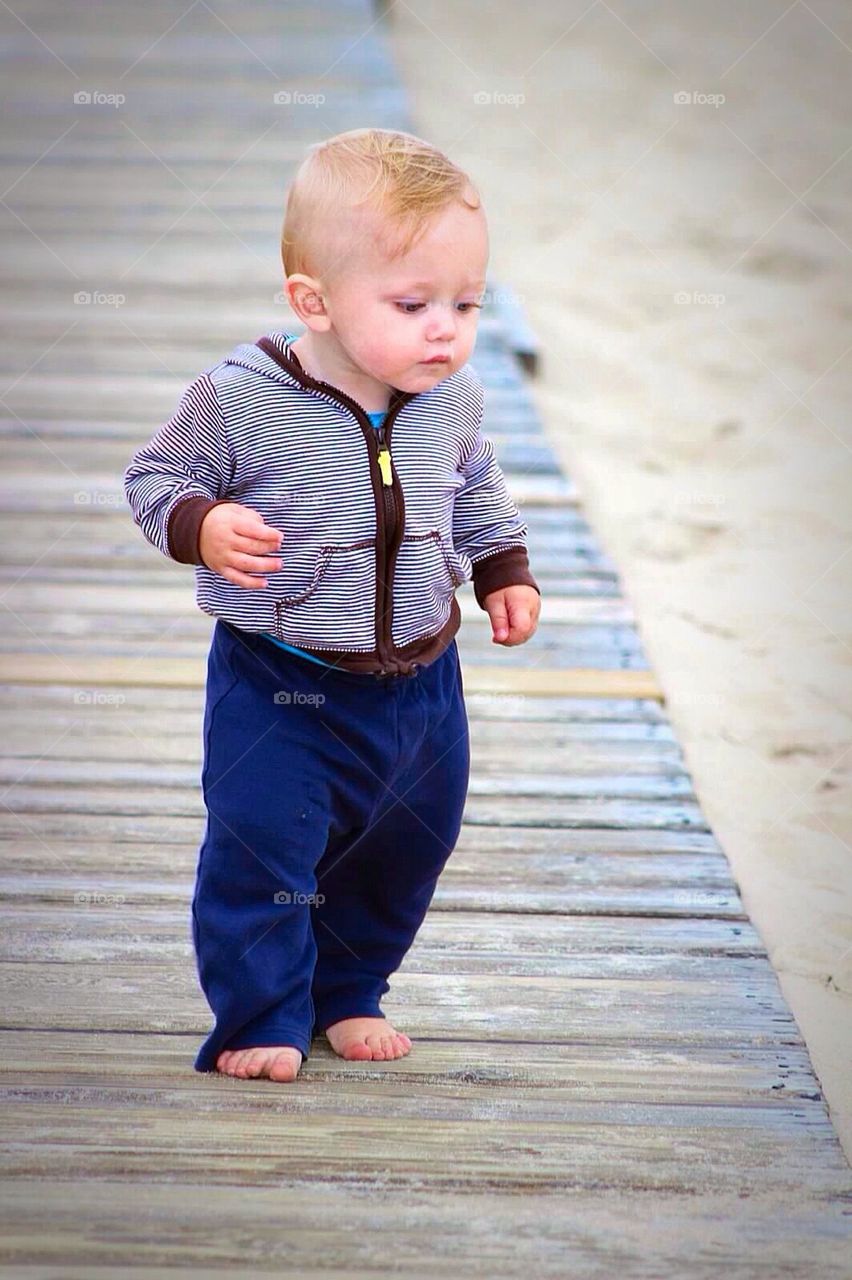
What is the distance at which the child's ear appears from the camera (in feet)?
6.08

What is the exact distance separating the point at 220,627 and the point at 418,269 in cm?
54

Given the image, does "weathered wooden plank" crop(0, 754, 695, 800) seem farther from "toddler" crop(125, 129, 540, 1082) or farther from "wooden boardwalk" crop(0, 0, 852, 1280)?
"toddler" crop(125, 129, 540, 1082)

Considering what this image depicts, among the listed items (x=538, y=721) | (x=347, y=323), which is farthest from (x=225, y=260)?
(x=347, y=323)

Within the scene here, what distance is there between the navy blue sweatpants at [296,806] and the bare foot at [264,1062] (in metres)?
0.01

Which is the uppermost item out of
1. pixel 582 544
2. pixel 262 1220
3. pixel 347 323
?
pixel 347 323

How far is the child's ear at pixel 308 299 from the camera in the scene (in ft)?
6.08

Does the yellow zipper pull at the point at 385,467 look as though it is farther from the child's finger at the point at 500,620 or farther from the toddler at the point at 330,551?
the child's finger at the point at 500,620

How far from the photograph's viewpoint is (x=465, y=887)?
8.87ft

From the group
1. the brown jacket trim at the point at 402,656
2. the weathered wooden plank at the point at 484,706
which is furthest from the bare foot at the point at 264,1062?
the weathered wooden plank at the point at 484,706

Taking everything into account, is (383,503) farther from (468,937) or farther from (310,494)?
(468,937)

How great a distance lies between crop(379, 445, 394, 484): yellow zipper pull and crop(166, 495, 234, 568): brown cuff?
21 cm

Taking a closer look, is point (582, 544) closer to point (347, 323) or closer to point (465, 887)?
point (465, 887)

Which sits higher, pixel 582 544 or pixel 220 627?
pixel 220 627

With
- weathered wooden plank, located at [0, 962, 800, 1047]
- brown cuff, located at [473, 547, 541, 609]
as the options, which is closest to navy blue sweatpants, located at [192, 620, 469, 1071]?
brown cuff, located at [473, 547, 541, 609]
